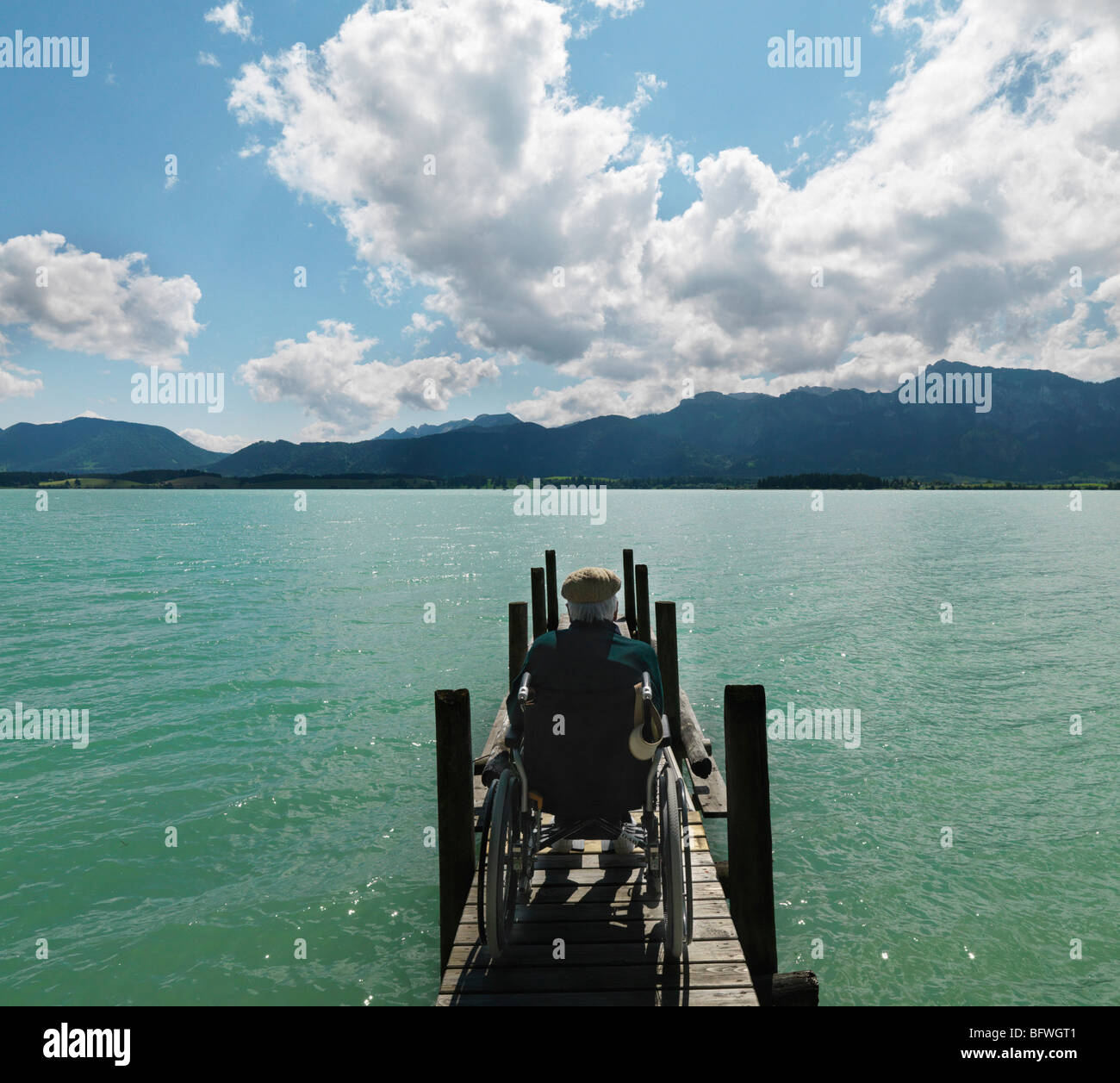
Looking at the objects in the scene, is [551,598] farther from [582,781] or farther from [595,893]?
[582,781]

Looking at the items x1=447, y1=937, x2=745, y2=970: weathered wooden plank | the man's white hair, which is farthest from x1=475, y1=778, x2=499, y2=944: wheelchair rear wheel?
the man's white hair

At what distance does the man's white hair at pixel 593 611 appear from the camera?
562cm

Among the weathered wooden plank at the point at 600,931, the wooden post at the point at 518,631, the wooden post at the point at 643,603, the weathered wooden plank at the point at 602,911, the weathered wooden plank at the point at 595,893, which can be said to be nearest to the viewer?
the weathered wooden plank at the point at 600,931

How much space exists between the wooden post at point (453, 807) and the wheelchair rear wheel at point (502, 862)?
103 centimetres

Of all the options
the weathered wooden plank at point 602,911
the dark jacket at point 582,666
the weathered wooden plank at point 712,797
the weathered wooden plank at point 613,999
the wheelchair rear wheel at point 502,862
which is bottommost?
the weathered wooden plank at point 712,797

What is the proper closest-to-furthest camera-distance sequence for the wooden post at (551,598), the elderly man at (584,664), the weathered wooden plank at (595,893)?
the elderly man at (584,664), the weathered wooden plank at (595,893), the wooden post at (551,598)

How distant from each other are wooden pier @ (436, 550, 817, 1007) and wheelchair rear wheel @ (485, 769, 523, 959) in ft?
0.70

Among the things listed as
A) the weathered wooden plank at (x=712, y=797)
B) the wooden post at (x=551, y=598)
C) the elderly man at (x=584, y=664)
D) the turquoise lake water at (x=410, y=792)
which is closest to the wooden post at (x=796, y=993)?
the turquoise lake water at (x=410, y=792)

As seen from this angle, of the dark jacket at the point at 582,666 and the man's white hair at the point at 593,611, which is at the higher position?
the man's white hair at the point at 593,611

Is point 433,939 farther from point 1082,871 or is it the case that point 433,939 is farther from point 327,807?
point 1082,871

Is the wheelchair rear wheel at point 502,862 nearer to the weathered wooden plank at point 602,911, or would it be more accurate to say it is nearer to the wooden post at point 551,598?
the weathered wooden plank at point 602,911
